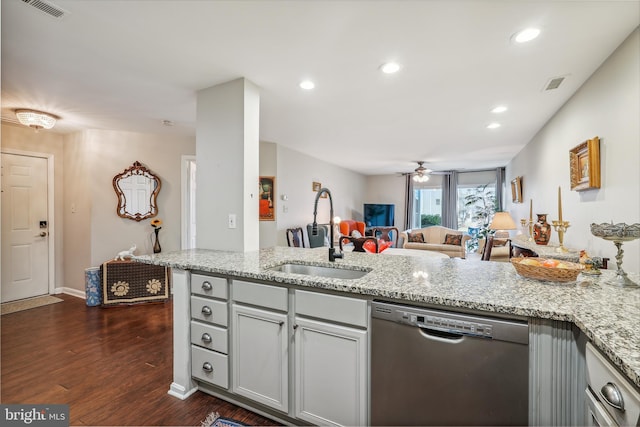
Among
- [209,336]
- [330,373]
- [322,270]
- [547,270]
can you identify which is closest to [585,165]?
[547,270]

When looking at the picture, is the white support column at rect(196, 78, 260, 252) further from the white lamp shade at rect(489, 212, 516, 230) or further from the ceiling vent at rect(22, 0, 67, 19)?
the white lamp shade at rect(489, 212, 516, 230)

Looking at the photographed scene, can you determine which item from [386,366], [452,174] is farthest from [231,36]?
[452,174]

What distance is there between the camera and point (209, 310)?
71.2 inches

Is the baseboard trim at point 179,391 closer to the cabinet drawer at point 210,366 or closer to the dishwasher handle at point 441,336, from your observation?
the cabinet drawer at point 210,366

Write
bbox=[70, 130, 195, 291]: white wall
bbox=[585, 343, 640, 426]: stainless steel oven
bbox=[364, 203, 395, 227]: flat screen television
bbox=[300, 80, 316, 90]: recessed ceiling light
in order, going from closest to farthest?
1. bbox=[585, 343, 640, 426]: stainless steel oven
2. bbox=[300, 80, 316, 90]: recessed ceiling light
3. bbox=[70, 130, 195, 291]: white wall
4. bbox=[364, 203, 395, 227]: flat screen television

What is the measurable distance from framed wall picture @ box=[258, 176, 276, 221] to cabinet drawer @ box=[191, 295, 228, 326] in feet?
10.3

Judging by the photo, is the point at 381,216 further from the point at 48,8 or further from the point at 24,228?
the point at 48,8

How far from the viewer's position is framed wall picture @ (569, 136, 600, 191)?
2.22 m

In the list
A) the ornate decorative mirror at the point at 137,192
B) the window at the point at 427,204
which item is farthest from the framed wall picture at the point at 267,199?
the window at the point at 427,204

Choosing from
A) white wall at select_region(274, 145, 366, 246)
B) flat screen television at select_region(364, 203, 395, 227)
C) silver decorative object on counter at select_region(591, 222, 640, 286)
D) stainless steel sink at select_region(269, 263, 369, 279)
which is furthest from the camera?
flat screen television at select_region(364, 203, 395, 227)

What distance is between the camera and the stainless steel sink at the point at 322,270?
1.87 metres

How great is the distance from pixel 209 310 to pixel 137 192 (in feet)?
10.3

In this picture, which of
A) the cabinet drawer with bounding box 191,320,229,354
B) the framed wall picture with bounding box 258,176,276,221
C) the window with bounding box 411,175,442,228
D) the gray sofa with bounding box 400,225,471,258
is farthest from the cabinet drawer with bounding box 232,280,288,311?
the window with bounding box 411,175,442,228

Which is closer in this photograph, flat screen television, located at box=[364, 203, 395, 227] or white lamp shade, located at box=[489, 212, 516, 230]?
white lamp shade, located at box=[489, 212, 516, 230]
